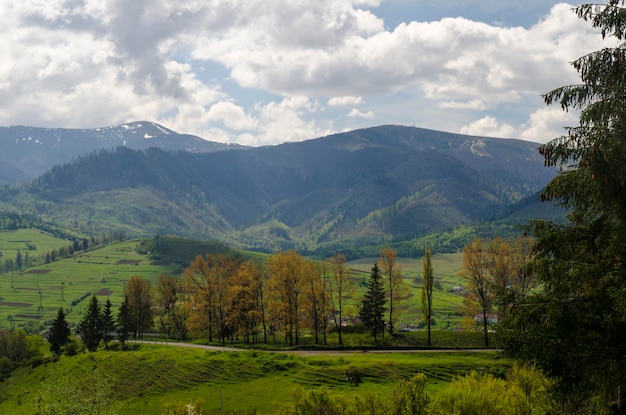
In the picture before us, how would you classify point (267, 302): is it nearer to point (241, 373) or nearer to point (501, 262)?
point (241, 373)

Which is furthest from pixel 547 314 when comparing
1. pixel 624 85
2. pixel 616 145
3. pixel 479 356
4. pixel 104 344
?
pixel 104 344

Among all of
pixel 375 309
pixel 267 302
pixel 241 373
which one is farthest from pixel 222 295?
pixel 375 309

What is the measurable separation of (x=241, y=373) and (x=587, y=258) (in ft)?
199

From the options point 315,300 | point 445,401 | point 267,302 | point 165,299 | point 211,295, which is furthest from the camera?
point 165,299

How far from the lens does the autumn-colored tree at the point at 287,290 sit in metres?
86.4

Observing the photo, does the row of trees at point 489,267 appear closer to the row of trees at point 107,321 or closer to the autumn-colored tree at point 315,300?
the autumn-colored tree at point 315,300

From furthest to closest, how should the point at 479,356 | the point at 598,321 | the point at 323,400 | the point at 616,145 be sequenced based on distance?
the point at 479,356 → the point at 323,400 → the point at 598,321 → the point at 616,145

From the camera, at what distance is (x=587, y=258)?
17.2 metres

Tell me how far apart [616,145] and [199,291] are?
3717 inches

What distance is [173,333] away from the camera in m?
118

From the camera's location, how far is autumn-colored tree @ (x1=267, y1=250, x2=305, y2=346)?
86.4 metres

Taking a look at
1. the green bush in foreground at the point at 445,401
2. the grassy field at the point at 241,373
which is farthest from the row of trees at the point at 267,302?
the green bush in foreground at the point at 445,401

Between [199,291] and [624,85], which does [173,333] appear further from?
[624,85]

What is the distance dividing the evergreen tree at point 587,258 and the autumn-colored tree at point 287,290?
7077 cm
